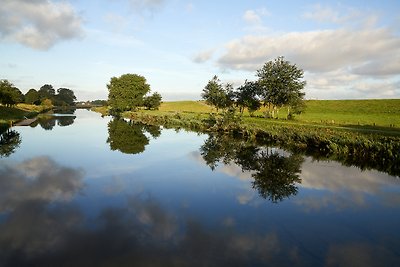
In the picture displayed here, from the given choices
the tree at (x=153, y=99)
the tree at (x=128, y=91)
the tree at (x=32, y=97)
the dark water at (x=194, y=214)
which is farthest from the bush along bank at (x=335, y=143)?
the tree at (x=32, y=97)

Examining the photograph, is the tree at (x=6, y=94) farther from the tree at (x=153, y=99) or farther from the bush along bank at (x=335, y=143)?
the bush along bank at (x=335, y=143)

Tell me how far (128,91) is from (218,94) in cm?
3276

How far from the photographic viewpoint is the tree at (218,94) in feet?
262

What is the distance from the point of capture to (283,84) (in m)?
60.4

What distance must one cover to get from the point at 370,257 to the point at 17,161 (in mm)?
23359

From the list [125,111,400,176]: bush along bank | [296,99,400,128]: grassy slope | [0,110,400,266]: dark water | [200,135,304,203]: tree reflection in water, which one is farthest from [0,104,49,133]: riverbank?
[296,99,400,128]: grassy slope

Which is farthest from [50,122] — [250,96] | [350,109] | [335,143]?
[350,109]

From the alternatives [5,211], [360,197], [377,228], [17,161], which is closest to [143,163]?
[17,161]

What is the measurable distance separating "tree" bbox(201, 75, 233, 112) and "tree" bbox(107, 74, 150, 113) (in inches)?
1114

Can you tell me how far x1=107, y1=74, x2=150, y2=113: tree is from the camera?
99.1 m

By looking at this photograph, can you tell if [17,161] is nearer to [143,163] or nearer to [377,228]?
[143,163]

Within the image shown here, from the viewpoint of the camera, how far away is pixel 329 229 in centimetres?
1225

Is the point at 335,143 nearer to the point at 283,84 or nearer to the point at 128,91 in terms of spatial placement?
the point at 283,84

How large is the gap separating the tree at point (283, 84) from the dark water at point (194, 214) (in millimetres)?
36092
